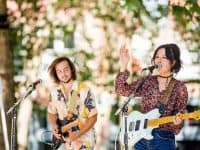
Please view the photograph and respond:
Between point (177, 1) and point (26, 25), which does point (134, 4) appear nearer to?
point (177, 1)

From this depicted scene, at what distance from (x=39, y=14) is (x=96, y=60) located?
3.65 feet

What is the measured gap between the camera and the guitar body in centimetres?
511

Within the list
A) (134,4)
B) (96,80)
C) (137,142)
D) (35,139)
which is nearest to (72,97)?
(137,142)

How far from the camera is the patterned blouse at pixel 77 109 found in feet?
17.4

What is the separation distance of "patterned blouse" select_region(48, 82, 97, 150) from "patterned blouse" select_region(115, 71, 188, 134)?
0.24m

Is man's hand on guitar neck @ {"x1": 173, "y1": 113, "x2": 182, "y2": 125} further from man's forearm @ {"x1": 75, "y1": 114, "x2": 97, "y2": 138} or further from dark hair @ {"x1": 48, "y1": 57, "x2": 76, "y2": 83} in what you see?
dark hair @ {"x1": 48, "y1": 57, "x2": 76, "y2": 83}

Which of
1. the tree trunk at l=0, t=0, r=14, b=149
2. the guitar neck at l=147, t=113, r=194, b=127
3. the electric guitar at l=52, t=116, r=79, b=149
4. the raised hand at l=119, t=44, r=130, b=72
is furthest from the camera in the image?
the tree trunk at l=0, t=0, r=14, b=149

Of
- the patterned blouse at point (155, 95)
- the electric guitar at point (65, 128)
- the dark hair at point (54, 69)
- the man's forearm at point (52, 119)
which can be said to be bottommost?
the electric guitar at point (65, 128)

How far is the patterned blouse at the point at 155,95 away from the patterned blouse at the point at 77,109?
0.24 metres

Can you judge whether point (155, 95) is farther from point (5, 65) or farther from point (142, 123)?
point (5, 65)

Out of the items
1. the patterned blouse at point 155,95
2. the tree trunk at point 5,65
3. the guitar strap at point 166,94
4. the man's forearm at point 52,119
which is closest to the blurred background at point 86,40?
the tree trunk at point 5,65

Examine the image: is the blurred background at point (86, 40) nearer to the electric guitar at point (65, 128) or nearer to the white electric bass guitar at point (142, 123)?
the electric guitar at point (65, 128)

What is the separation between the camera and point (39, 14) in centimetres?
1130

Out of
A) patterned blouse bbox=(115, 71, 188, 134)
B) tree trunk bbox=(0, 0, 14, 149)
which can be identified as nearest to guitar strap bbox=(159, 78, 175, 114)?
patterned blouse bbox=(115, 71, 188, 134)
